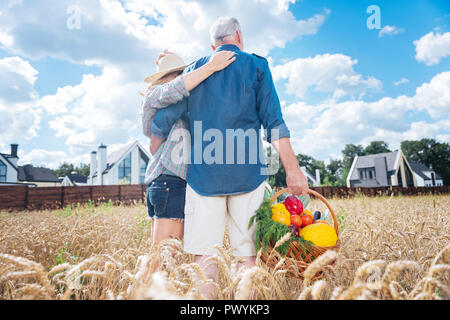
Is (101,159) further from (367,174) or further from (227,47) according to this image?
(367,174)

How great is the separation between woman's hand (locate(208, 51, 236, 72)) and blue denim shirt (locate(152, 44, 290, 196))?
2.0 inches

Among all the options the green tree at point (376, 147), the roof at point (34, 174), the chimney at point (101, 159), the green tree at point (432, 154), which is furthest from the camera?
the green tree at point (376, 147)

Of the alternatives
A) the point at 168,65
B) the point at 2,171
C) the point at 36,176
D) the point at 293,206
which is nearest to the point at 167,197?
the point at 293,206

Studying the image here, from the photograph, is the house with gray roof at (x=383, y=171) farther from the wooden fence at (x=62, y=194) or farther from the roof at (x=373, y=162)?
the wooden fence at (x=62, y=194)

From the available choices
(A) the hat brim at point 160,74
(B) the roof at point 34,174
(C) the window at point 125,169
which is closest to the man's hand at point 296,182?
(A) the hat brim at point 160,74

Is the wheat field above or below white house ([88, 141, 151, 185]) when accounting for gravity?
below

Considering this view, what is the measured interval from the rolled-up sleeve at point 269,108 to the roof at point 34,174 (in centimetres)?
5774

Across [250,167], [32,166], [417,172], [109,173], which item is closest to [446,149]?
[417,172]

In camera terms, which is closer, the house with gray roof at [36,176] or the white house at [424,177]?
the house with gray roof at [36,176]

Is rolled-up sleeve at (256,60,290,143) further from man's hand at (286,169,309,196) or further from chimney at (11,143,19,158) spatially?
chimney at (11,143,19,158)

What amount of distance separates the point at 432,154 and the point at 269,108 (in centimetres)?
8648

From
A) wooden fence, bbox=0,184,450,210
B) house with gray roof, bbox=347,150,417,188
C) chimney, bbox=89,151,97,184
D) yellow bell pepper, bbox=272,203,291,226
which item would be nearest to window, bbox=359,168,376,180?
house with gray roof, bbox=347,150,417,188

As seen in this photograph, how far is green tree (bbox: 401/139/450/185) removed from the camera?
66.2 metres

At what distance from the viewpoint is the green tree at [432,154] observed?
217ft
